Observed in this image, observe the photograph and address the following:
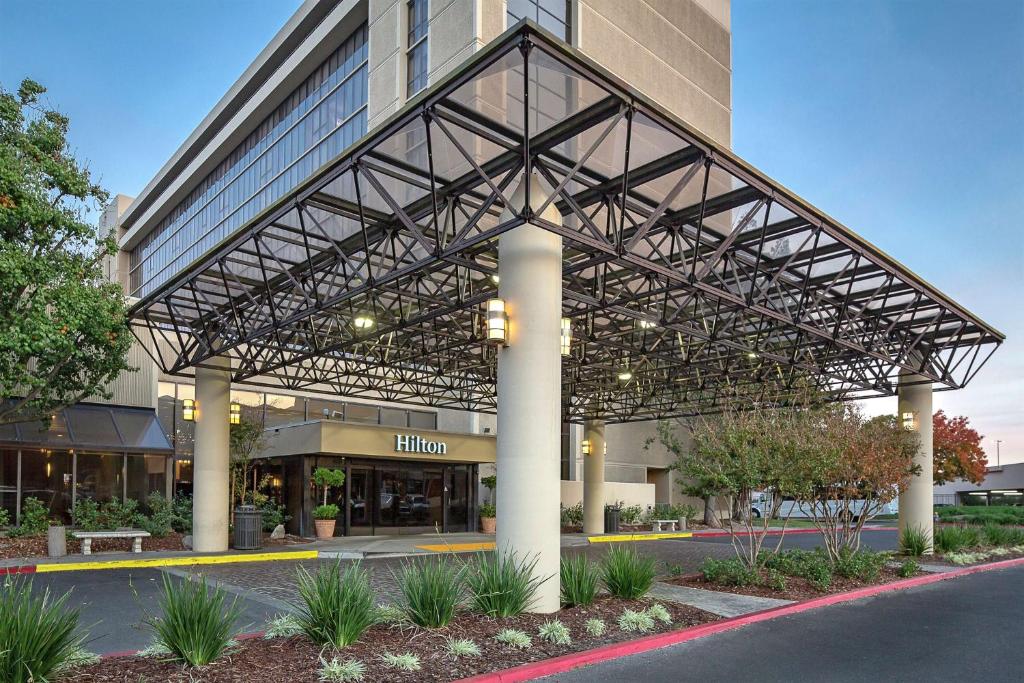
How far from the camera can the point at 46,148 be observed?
19797 millimetres

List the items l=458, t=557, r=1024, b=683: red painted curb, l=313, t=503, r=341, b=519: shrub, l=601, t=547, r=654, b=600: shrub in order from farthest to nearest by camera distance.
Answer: l=313, t=503, r=341, b=519: shrub, l=601, t=547, r=654, b=600: shrub, l=458, t=557, r=1024, b=683: red painted curb

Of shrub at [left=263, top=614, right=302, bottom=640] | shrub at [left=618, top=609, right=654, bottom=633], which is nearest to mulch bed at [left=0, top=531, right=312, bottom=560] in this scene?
shrub at [left=263, top=614, right=302, bottom=640]

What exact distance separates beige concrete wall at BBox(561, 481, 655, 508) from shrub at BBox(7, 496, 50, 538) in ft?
76.3

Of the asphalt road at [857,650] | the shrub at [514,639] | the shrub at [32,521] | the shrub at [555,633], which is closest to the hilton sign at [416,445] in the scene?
the shrub at [32,521]

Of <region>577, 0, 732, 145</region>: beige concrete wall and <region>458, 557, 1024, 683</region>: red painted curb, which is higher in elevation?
<region>577, 0, 732, 145</region>: beige concrete wall

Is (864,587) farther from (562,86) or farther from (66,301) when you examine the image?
(66,301)

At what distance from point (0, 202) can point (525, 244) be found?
43.5ft

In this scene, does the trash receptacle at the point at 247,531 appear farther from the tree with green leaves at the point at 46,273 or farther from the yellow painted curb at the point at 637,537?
the yellow painted curb at the point at 637,537

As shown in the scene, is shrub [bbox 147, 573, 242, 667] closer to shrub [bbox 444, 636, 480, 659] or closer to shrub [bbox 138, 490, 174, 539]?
shrub [bbox 444, 636, 480, 659]

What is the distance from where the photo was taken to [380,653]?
8516 mm

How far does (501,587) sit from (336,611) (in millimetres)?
2343

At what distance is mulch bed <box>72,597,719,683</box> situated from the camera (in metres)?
7.67

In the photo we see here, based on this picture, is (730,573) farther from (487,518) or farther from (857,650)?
(487,518)

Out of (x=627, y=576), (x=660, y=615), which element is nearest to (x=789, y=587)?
(x=627, y=576)
